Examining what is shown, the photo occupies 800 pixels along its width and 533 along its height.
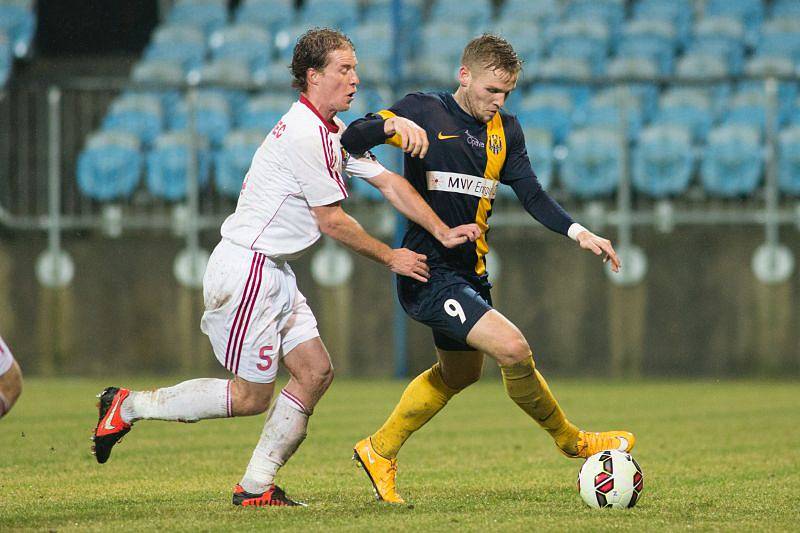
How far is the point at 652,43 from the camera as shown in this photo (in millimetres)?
15688

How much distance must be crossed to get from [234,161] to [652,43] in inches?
204

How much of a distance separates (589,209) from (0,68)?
24.2ft

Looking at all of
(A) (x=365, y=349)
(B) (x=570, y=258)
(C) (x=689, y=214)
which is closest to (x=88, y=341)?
(A) (x=365, y=349)

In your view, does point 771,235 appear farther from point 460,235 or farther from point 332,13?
point 460,235

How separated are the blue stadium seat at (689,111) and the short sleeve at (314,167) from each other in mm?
9214

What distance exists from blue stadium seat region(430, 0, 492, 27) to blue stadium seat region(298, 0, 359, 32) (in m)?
1.06

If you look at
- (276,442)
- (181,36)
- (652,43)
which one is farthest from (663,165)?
(276,442)

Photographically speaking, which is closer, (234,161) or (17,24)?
(234,161)

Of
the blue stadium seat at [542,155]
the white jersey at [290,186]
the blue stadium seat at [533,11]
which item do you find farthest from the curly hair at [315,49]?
the blue stadium seat at [533,11]

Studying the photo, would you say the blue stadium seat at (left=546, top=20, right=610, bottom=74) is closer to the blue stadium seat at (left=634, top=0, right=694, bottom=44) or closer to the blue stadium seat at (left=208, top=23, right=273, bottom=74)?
the blue stadium seat at (left=634, top=0, right=694, bottom=44)

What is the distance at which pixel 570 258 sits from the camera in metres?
13.8

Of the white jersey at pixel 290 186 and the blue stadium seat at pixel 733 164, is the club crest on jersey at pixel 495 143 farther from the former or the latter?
the blue stadium seat at pixel 733 164

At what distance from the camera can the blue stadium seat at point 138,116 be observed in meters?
14.9

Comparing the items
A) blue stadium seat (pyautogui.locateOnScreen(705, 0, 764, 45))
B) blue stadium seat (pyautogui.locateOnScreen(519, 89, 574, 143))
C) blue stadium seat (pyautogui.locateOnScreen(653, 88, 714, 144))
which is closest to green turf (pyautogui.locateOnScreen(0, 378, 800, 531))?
blue stadium seat (pyautogui.locateOnScreen(653, 88, 714, 144))
